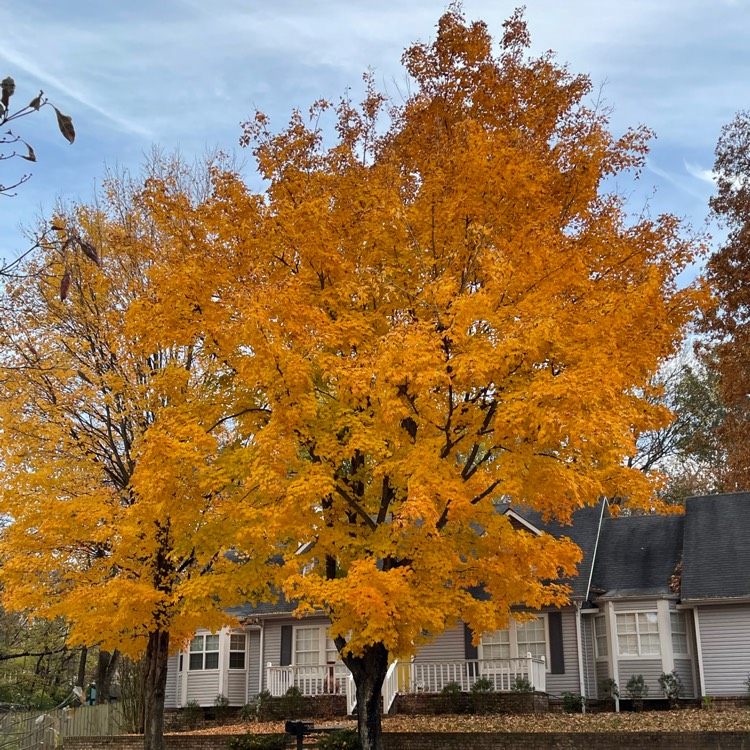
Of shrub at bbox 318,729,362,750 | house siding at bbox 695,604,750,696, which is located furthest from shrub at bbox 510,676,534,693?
shrub at bbox 318,729,362,750

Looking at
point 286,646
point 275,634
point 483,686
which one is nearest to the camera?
point 483,686

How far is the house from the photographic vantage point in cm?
2018

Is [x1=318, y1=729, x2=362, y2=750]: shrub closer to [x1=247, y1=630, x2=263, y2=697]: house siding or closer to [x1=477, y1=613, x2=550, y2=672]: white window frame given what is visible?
[x1=477, y1=613, x2=550, y2=672]: white window frame

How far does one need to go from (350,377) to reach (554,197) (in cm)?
481

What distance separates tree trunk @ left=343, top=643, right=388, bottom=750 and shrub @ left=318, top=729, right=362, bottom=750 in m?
2.35

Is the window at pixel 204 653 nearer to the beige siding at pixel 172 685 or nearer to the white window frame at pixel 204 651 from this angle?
→ the white window frame at pixel 204 651

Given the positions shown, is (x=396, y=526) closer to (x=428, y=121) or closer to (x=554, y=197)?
(x=554, y=197)

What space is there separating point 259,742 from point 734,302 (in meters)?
19.1

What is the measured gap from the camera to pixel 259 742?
17.9 metres

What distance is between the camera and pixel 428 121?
46.2ft

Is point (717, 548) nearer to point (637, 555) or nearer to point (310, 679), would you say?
point (637, 555)

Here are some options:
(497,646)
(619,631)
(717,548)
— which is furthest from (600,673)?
(717,548)

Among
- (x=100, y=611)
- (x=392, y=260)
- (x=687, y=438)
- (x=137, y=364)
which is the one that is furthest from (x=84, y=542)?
(x=687, y=438)

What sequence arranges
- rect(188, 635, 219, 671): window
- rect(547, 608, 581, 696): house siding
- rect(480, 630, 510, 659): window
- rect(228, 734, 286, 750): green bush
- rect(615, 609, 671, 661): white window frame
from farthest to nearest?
rect(188, 635, 219, 671): window < rect(480, 630, 510, 659): window < rect(547, 608, 581, 696): house siding < rect(615, 609, 671, 661): white window frame < rect(228, 734, 286, 750): green bush
